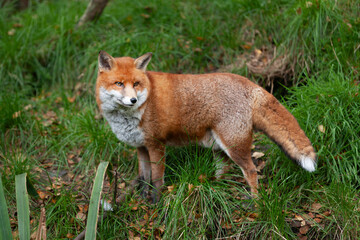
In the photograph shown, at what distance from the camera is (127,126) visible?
12.4ft

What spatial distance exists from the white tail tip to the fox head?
5.44ft

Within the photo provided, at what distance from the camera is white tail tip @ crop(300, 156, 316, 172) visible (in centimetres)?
339

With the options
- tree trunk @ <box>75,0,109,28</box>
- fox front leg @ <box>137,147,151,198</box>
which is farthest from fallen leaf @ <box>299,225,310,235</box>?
tree trunk @ <box>75,0,109,28</box>

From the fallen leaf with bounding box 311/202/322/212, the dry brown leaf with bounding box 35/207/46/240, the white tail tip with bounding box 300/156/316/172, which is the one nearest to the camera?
the dry brown leaf with bounding box 35/207/46/240

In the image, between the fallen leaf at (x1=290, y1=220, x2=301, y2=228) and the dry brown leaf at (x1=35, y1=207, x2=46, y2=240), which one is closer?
the dry brown leaf at (x1=35, y1=207, x2=46, y2=240)

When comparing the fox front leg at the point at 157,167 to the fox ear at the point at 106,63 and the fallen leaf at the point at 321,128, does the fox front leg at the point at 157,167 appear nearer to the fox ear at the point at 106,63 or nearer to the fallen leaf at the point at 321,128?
the fox ear at the point at 106,63

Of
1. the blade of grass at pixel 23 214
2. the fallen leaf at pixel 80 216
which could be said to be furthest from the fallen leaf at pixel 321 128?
the blade of grass at pixel 23 214

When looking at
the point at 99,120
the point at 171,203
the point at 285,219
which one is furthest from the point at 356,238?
the point at 99,120

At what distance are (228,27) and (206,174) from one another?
3.27m

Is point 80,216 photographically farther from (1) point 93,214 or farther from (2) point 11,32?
(2) point 11,32

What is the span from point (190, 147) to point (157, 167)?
428 mm

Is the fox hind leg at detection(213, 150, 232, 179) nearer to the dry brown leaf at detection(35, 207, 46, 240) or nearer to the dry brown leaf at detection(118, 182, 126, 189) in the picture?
the dry brown leaf at detection(118, 182, 126, 189)

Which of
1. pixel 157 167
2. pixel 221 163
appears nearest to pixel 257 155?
pixel 221 163

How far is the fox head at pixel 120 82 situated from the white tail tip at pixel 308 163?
5.44 feet
